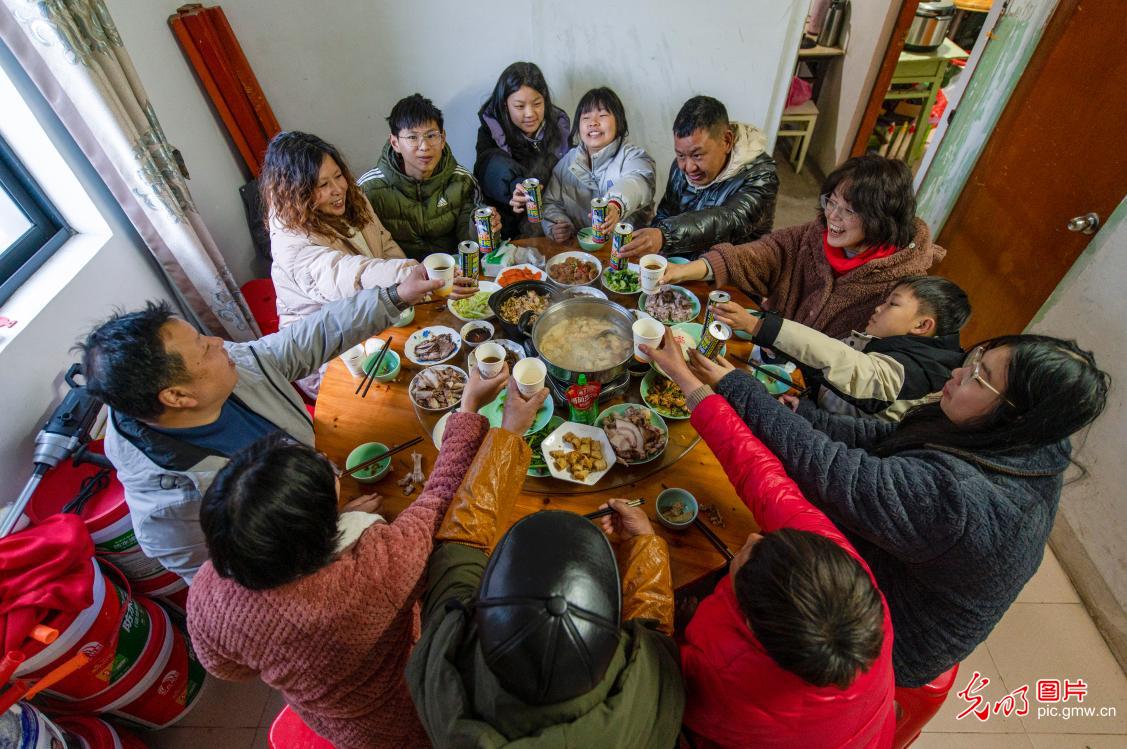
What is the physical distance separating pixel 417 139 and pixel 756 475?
2.68m

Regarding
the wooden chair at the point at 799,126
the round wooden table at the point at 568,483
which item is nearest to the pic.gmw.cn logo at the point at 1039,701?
the round wooden table at the point at 568,483

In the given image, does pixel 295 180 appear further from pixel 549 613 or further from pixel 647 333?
pixel 549 613

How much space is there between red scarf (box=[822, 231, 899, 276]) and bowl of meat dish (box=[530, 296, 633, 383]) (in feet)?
3.63

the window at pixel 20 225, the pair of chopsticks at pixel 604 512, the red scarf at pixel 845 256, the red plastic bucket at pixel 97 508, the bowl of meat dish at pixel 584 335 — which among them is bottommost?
the red plastic bucket at pixel 97 508

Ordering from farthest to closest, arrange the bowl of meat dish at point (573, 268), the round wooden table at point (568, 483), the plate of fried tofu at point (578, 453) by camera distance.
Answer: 1. the bowl of meat dish at point (573, 268)
2. the plate of fried tofu at point (578, 453)
3. the round wooden table at point (568, 483)

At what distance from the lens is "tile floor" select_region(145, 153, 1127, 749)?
2.46 meters

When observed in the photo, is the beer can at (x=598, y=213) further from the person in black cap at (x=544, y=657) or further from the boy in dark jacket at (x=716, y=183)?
the person in black cap at (x=544, y=657)

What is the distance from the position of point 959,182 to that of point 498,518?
4370 mm

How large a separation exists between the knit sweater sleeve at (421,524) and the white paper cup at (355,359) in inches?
30.7

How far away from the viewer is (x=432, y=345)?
251cm

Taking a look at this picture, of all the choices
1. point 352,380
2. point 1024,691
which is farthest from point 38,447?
point 1024,691

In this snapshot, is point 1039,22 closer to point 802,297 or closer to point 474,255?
point 802,297

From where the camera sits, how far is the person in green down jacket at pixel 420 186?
3.15 metres

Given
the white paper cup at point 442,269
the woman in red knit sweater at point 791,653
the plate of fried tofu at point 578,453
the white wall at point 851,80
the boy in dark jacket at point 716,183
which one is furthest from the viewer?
the white wall at point 851,80
